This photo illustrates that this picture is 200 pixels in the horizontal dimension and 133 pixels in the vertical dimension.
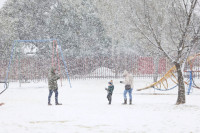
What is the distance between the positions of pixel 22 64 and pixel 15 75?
53.4 inches

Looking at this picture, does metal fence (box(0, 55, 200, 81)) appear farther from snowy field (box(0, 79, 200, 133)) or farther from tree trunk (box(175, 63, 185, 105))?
snowy field (box(0, 79, 200, 133))

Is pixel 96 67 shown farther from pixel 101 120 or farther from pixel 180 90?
pixel 101 120

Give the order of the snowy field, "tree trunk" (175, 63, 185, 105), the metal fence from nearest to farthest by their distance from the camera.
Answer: the snowy field < "tree trunk" (175, 63, 185, 105) < the metal fence

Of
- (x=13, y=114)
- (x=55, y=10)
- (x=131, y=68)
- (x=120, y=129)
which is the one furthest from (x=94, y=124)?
(x=55, y=10)

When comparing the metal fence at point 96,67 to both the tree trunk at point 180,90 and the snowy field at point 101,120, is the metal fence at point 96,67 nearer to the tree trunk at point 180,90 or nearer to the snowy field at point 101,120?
the tree trunk at point 180,90

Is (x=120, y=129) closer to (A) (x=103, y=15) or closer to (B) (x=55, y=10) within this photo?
(A) (x=103, y=15)

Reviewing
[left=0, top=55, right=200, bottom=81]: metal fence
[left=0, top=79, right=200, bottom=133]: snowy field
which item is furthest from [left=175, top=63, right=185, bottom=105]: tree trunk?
[left=0, top=55, right=200, bottom=81]: metal fence

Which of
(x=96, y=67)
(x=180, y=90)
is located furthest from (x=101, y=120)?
(x=96, y=67)

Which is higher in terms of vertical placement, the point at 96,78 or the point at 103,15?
the point at 103,15

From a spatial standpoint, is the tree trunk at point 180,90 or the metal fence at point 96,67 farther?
the metal fence at point 96,67

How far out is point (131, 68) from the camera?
29.2 m

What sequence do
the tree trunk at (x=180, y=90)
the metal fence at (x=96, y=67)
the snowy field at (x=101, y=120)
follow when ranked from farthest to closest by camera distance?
the metal fence at (x=96, y=67) < the tree trunk at (x=180, y=90) < the snowy field at (x=101, y=120)

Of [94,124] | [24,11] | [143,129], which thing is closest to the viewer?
[143,129]

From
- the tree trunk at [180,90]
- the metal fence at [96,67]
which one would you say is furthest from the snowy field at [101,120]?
the metal fence at [96,67]
